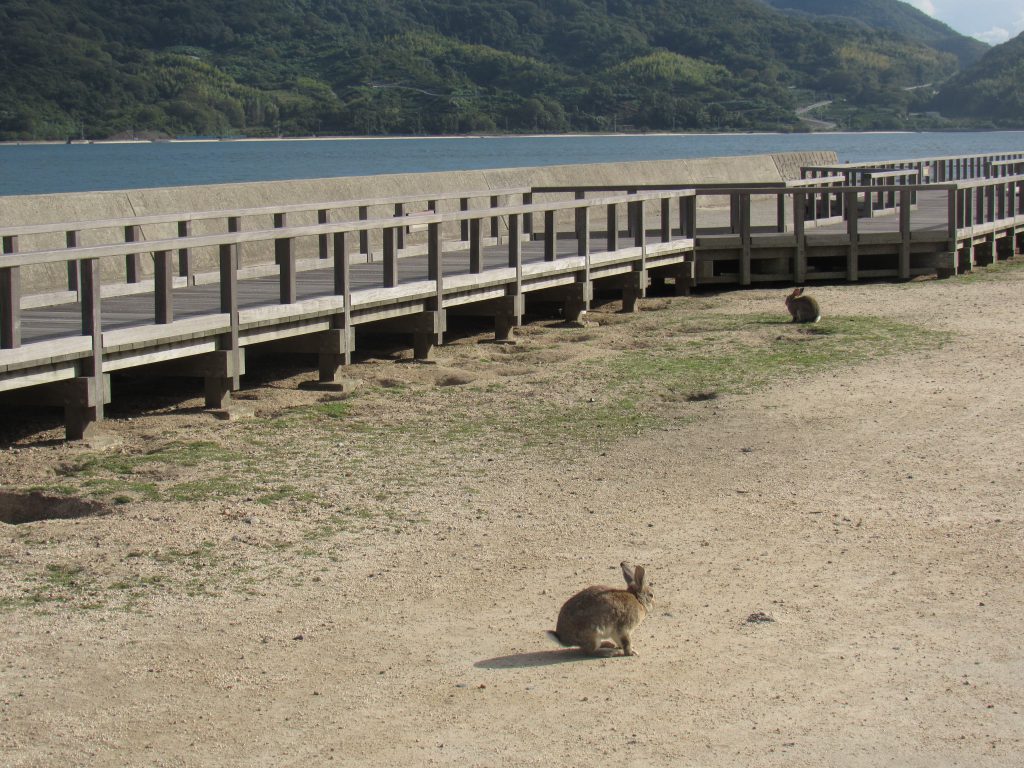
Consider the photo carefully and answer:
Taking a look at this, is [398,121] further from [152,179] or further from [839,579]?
[839,579]

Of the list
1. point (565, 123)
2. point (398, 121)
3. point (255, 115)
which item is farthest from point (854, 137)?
point (255, 115)

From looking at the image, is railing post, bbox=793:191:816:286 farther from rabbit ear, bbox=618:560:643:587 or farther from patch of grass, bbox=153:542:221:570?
rabbit ear, bbox=618:560:643:587

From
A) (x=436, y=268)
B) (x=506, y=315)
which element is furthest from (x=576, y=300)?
(x=436, y=268)

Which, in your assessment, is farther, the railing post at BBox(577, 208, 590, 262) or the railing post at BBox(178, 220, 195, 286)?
the railing post at BBox(577, 208, 590, 262)

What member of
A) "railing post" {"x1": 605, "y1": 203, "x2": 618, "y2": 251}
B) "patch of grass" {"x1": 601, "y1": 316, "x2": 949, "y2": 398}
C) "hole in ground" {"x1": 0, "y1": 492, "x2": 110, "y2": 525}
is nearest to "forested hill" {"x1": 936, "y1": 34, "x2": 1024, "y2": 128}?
"railing post" {"x1": 605, "y1": 203, "x2": 618, "y2": 251}

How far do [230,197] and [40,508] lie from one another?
9.51m

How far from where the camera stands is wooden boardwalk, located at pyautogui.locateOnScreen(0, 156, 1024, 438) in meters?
9.74

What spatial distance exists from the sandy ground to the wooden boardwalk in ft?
2.26

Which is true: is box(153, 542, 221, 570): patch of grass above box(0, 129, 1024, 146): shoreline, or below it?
below

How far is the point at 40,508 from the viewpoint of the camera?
841cm

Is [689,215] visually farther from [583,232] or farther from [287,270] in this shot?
[287,270]

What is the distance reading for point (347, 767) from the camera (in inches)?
197

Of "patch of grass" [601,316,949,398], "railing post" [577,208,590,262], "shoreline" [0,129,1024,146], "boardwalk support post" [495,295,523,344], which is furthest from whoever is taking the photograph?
"shoreline" [0,129,1024,146]

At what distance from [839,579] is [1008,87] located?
20295 cm
